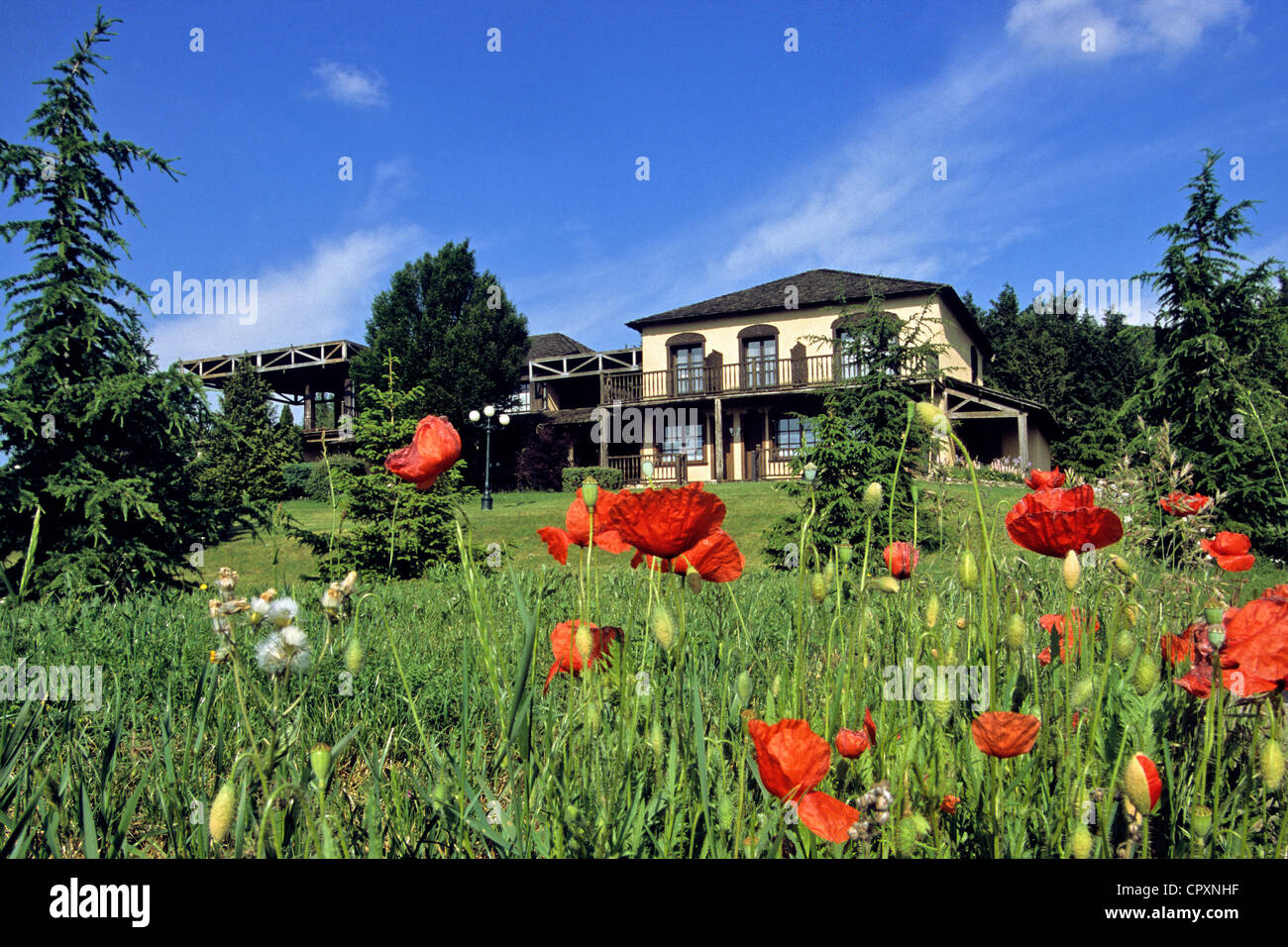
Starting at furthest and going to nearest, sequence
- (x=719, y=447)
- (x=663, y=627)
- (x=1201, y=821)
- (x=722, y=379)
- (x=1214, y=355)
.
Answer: (x=722, y=379), (x=719, y=447), (x=1214, y=355), (x=663, y=627), (x=1201, y=821)

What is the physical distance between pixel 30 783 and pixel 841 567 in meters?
1.76

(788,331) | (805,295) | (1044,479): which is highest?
(805,295)

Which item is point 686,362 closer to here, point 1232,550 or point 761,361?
point 761,361

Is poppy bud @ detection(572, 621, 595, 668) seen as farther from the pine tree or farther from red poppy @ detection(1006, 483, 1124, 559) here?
the pine tree

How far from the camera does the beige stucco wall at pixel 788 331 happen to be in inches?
948

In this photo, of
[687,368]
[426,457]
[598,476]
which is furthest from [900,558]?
[687,368]

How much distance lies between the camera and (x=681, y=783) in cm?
112

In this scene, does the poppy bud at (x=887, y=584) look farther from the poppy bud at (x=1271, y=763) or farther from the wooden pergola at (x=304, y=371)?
the wooden pergola at (x=304, y=371)

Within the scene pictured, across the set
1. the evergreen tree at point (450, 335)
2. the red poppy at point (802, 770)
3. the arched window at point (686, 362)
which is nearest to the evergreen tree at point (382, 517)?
the red poppy at point (802, 770)

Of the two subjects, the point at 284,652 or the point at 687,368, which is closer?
the point at 284,652

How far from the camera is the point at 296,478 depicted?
25.1m

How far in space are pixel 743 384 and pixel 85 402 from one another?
21.3 meters
